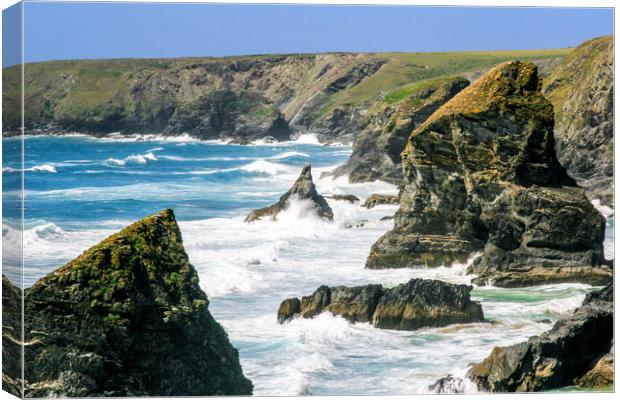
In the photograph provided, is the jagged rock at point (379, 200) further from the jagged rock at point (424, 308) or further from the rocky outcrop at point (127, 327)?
the rocky outcrop at point (127, 327)

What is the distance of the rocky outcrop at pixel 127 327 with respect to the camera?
13.5m

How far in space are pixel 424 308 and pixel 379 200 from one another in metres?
3.00

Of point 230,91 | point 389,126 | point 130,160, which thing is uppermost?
point 230,91

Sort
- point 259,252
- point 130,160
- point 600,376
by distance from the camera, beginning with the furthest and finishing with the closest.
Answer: point 259,252, point 130,160, point 600,376

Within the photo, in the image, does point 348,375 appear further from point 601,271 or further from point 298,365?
point 601,271

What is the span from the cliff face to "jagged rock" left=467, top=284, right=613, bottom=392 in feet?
15.1

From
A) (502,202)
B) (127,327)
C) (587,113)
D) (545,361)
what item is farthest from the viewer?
(587,113)

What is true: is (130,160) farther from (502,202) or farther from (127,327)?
(502,202)

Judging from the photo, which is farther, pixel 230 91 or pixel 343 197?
pixel 230 91

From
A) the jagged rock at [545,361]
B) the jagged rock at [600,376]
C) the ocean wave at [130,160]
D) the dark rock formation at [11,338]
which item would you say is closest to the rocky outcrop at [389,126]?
the ocean wave at [130,160]

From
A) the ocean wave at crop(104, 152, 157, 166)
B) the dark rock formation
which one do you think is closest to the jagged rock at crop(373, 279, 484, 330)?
the ocean wave at crop(104, 152, 157, 166)

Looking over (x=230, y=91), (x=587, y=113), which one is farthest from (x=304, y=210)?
(x=587, y=113)

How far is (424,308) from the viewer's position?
16.0m

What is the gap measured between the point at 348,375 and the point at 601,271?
4624 mm
